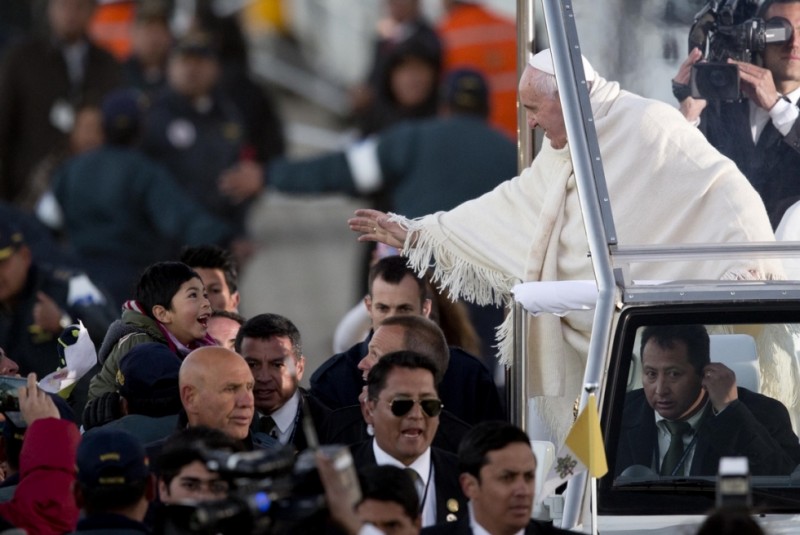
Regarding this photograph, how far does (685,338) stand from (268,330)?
174 cm

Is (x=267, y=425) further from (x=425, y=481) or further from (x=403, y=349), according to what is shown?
(x=425, y=481)

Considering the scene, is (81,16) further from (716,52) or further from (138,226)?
(716,52)

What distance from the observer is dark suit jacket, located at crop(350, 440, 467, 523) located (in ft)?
23.5

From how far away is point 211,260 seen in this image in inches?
384

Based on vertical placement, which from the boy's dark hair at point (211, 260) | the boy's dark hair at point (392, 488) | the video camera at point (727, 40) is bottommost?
the boy's dark hair at point (392, 488)

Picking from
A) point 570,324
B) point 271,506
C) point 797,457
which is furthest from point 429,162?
point 271,506

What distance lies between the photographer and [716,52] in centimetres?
780

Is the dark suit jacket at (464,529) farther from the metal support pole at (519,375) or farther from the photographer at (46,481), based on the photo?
the metal support pole at (519,375)

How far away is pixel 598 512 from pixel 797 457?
2.20 feet

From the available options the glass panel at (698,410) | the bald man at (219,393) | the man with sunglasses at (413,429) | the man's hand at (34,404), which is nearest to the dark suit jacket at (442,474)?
the man with sunglasses at (413,429)

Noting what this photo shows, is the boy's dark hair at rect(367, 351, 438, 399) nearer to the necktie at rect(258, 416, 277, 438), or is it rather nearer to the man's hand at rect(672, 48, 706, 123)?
the necktie at rect(258, 416, 277, 438)

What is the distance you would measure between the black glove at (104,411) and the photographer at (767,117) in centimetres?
230

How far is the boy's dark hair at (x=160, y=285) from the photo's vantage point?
8.25m

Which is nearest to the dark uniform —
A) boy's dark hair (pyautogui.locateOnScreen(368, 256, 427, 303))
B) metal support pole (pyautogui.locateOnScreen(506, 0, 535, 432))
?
boy's dark hair (pyautogui.locateOnScreen(368, 256, 427, 303))
